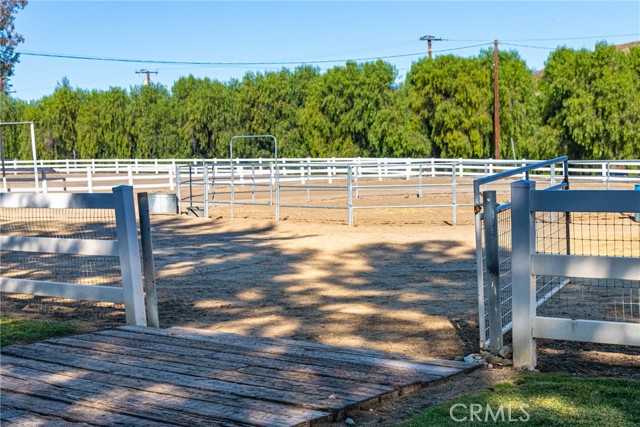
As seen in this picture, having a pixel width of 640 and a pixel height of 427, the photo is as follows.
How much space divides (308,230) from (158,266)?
18.2 ft

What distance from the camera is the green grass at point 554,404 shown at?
4.03 m

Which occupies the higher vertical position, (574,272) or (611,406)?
(574,272)

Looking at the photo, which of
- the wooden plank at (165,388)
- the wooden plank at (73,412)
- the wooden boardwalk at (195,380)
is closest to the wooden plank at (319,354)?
the wooden boardwalk at (195,380)

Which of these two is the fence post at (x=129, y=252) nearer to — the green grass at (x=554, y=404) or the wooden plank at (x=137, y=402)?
the wooden plank at (x=137, y=402)

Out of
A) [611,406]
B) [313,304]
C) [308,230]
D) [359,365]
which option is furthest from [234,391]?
[308,230]

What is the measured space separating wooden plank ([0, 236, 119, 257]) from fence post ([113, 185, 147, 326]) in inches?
4.6

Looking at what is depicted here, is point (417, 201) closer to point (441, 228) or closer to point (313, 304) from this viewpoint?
point (441, 228)

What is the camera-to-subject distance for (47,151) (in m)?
70.8

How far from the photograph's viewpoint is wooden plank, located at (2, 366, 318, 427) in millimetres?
4203

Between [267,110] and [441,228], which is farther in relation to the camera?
[267,110]

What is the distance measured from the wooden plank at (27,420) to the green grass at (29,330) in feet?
6.47

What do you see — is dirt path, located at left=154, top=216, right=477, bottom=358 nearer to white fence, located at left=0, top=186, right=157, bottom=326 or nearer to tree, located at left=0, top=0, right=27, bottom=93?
white fence, located at left=0, top=186, right=157, bottom=326

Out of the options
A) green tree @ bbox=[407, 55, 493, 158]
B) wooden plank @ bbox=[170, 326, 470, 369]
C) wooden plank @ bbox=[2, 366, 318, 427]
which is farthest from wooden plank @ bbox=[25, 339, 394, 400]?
green tree @ bbox=[407, 55, 493, 158]

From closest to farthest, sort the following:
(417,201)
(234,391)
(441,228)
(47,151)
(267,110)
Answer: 1. (234,391)
2. (441,228)
3. (417,201)
4. (267,110)
5. (47,151)
